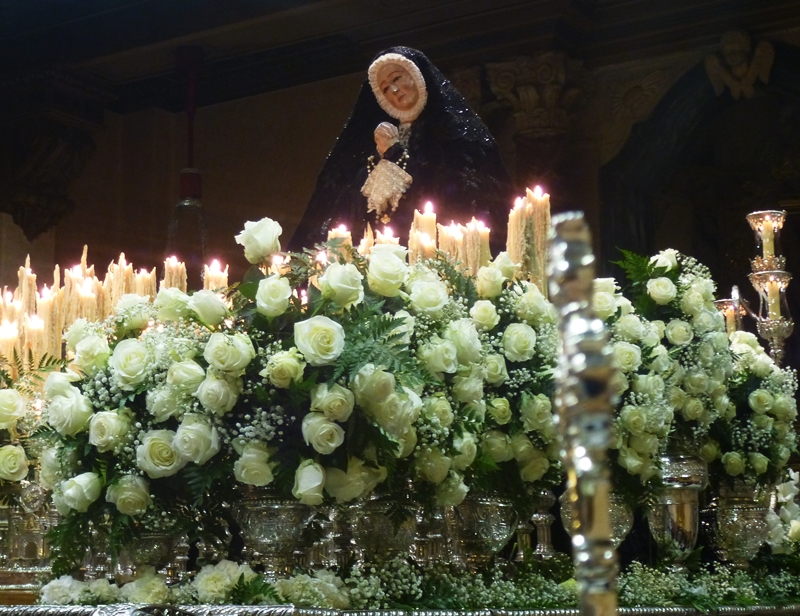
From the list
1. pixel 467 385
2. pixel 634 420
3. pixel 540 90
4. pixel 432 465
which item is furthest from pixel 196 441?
pixel 540 90

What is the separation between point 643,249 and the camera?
25.2ft

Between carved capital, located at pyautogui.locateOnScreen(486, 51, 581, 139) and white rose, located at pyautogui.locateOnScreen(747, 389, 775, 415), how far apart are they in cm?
419

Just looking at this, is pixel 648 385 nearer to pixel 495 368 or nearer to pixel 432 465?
pixel 495 368

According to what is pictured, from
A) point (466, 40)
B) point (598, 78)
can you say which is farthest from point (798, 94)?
point (466, 40)

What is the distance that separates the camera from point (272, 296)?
2227 millimetres

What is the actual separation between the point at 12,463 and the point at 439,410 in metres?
1.10

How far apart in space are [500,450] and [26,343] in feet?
4.82

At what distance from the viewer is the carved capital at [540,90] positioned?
7375 mm

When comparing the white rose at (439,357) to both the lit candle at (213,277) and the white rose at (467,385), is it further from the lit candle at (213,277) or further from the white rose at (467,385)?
the lit candle at (213,277)

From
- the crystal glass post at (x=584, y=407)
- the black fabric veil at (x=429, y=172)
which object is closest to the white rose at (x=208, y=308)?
the crystal glass post at (x=584, y=407)

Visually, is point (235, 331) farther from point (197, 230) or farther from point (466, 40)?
point (197, 230)

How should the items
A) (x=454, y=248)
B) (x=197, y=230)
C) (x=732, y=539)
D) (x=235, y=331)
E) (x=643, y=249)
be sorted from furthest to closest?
(x=197, y=230) → (x=643, y=249) → (x=732, y=539) → (x=454, y=248) → (x=235, y=331)

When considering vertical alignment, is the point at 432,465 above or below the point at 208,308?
below

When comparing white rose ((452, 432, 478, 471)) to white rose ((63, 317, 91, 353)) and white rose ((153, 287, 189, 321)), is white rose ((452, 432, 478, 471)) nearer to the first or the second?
white rose ((153, 287, 189, 321))
